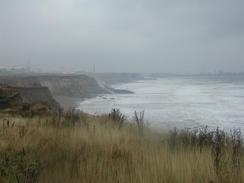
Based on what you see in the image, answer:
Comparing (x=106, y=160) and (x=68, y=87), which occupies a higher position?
(x=106, y=160)

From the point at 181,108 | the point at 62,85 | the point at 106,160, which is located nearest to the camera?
the point at 106,160

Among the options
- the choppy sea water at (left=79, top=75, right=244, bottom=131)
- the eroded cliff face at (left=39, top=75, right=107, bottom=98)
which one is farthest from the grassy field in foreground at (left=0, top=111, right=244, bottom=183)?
the eroded cliff face at (left=39, top=75, right=107, bottom=98)

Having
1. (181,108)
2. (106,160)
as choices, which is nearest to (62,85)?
(181,108)

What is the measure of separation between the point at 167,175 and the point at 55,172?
4.89 feet

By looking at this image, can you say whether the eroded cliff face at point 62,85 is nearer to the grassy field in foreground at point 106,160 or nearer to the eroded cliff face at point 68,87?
the eroded cliff face at point 68,87

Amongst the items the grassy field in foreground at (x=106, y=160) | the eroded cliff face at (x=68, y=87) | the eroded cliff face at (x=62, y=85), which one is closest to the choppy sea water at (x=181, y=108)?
the eroded cliff face at (x=62, y=85)

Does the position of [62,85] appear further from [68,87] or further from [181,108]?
[181,108]

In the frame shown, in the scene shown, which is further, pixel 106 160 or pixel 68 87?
pixel 68 87

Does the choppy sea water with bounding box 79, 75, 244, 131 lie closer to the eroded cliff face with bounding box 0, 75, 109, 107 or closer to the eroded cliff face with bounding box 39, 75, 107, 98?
the eroded cliff face with bounding box 0, 75, 109, 107

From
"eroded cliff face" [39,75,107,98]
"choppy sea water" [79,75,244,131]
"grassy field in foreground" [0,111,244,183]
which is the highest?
"grassy field in foreground" [0,111,244,183]

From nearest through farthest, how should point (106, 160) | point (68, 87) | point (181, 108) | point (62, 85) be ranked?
1. point (106, 160)
2. point (181, 108)
3. point (62, 85)
4. point (68, 87)

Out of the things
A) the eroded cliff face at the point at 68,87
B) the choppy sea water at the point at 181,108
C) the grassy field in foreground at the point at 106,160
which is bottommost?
the choppy sea water at the point at 181,108

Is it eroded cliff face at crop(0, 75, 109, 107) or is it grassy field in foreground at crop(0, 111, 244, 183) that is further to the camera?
eroded cliff face at crop(0, 75, 109, 107)

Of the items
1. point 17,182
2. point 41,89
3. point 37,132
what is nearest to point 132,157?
point 17,182
